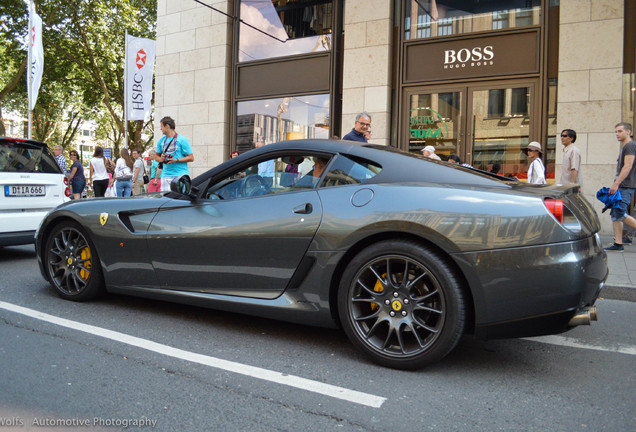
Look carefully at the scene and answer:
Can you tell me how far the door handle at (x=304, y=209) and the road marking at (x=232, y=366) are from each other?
0.93 metres

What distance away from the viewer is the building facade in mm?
9102

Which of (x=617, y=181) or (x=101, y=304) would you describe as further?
(x=617, y=181)

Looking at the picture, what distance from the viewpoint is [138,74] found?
13977mm

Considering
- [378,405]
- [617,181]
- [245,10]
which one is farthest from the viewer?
[245,10]

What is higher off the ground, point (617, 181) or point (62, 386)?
point (617, 181)

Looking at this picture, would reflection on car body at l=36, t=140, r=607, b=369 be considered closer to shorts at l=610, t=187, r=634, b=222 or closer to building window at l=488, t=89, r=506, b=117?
shorts at l=610, t=187, r=634, b=222

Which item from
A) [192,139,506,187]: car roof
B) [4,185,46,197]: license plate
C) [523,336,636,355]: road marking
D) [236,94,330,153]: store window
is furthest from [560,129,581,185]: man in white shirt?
[4,185,46,197]: license plate

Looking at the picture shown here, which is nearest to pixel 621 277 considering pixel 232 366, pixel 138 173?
pixel 232 366

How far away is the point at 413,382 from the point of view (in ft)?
9.10

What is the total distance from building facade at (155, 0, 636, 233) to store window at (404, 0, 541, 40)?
0.02 meters

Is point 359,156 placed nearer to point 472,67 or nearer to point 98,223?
point 98,223

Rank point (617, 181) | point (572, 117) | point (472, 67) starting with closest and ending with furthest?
point (617, 181)
point (572, 117)
point (472, 67)

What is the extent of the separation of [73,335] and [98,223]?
3.14 feet

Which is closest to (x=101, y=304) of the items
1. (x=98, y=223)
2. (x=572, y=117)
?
(x=98, y=223)
